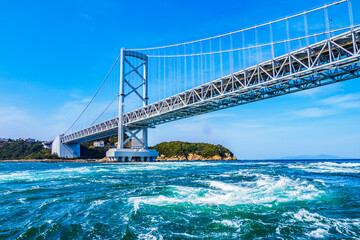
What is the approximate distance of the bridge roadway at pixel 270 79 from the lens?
57.1ft

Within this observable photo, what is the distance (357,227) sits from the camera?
4.47 metres

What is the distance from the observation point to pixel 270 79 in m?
23.3

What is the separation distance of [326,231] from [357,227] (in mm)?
675

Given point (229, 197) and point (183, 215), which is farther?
point (229, 197)

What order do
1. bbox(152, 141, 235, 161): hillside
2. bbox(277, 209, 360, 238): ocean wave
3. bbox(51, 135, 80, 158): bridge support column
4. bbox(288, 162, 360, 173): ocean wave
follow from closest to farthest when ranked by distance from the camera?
1. bbox(277, 209, 360, 238): ocean wave
2. bbox(288, 162, 360, 173): ocean wave
3. bbox(51, 135, 80, 158): bridge support column
4. bbox(152, 141, 235, 161): hillside

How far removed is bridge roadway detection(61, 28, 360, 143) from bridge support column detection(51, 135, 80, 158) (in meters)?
28.7

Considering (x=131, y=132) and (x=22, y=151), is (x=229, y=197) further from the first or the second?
(x=22, y=151)

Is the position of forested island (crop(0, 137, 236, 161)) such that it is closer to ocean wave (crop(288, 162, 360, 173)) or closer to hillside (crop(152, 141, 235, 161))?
hillside (crop(152, 141, 235, 161))

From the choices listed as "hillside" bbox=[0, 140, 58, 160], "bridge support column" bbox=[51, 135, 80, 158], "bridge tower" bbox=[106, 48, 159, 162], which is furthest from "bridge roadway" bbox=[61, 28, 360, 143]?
"hillside" bbox=[0, 140, 58, 160]

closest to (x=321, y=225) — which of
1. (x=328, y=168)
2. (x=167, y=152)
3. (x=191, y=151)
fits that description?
(x=328, y=168)

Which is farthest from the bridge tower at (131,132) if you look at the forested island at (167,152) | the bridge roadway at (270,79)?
the forested island at (167,152)

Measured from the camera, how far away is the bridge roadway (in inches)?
686

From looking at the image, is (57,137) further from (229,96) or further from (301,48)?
(301,48)

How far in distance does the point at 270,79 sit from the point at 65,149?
5606 cm
